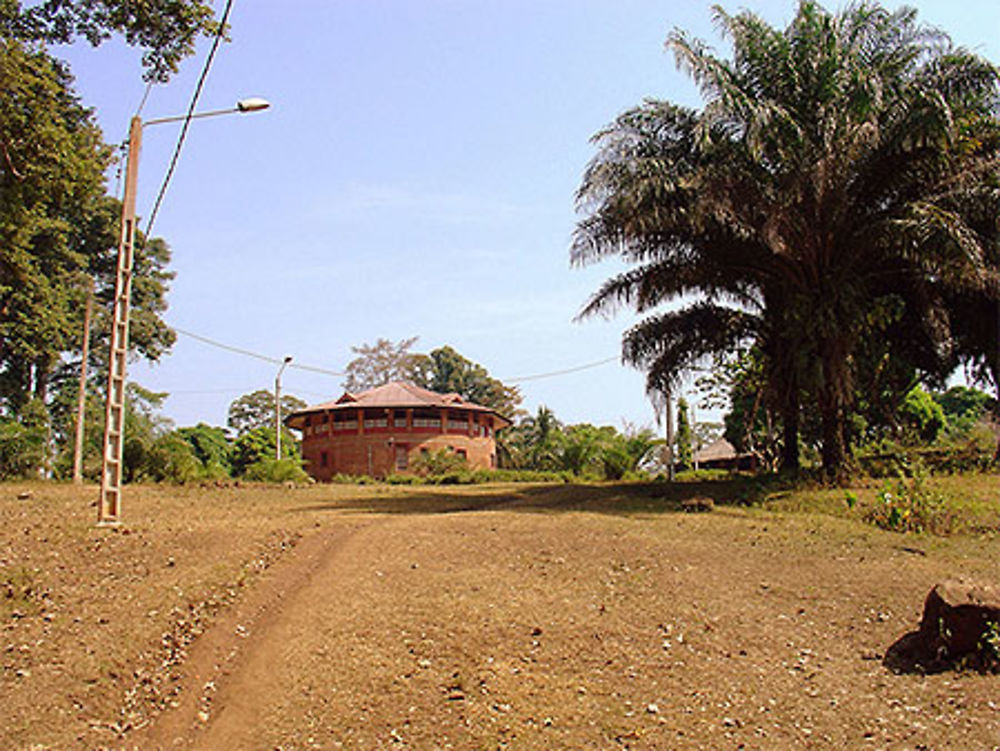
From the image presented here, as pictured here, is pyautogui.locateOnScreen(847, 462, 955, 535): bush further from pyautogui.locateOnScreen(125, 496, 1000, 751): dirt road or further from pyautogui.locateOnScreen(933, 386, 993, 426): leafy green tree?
pyautogui.locateOnScreen(933, 386, 993, 426): leafy green tree

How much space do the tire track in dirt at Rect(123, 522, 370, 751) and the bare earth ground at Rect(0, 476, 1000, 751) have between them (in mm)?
24

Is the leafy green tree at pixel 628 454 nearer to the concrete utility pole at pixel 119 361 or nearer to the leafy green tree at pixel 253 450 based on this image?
the concrete utility pole at pixel 119 361

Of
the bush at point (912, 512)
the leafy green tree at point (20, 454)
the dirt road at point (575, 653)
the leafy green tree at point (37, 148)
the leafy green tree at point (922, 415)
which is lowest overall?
the dirt road at point (575, 653)

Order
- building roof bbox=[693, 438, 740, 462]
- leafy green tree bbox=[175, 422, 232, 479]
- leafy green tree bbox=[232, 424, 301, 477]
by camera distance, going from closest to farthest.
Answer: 1. building roof bbox=[693, 438, 740, 462]
2. leafy green tree bbox=[232, 424, 301, 477]
3. leafy green tree bbox=[175, 422, 232, 479]

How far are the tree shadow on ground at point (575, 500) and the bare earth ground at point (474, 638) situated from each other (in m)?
2.73

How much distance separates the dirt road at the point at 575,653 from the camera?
543 centimetres

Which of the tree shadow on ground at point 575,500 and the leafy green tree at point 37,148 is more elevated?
the leafy green tree at point 37,148

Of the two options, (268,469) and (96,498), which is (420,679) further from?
(268,469)

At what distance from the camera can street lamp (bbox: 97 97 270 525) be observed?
10.7 meters

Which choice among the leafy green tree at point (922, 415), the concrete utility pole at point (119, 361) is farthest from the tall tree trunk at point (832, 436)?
the leafy green tree at point (922, 415)

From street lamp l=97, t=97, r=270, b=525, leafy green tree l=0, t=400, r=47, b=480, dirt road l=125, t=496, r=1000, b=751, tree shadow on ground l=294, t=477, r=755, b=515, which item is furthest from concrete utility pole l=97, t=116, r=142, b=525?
leafy green tree l=0, t=400, r=47, b=480

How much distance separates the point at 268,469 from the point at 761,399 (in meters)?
13.3

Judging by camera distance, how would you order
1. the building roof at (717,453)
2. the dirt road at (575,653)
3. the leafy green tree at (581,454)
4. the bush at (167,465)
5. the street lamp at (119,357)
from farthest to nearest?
the building roof at (717,453), the leafy green tree at (581,454), the bush at (167,465), the street lamp at (119,357), the dirt road at (575,653)

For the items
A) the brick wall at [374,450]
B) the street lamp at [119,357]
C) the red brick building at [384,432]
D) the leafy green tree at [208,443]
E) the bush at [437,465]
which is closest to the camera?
the street lamp at [119,357]
